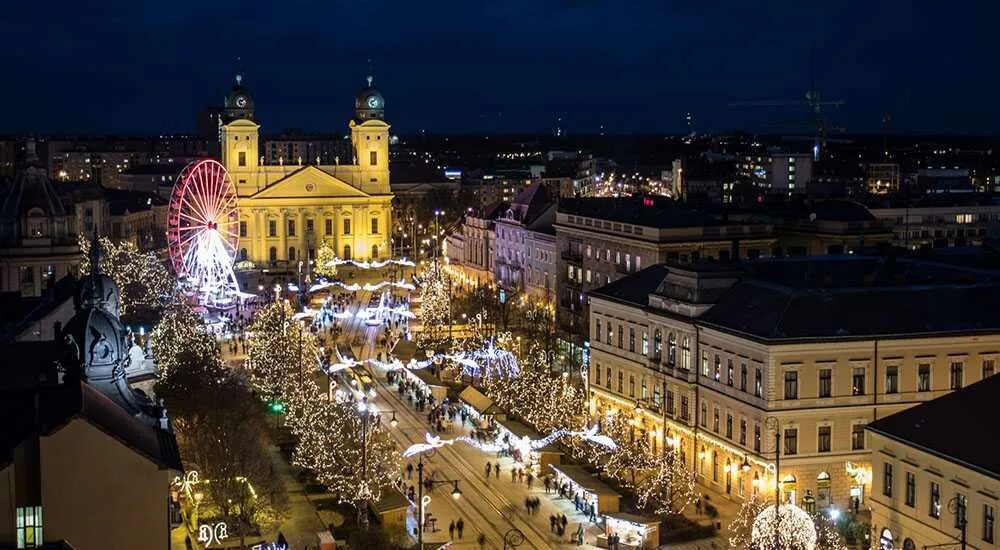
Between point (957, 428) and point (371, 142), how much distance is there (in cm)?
12201

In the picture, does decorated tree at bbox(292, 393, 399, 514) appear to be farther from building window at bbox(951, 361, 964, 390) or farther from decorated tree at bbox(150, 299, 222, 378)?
building window at bbox(951, 361, 964, 390)

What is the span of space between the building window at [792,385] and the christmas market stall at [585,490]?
743cm

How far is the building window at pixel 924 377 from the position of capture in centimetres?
5431

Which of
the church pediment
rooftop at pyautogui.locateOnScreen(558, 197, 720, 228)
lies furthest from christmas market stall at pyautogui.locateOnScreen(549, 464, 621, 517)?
the church pediment

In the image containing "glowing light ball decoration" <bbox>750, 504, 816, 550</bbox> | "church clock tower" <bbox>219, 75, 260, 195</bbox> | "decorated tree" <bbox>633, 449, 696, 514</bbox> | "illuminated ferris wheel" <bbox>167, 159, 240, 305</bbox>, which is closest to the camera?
"glowing light ball decoration" <bbox>750, 504, 816, 550</bbox>

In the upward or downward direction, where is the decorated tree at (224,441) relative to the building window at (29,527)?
downward

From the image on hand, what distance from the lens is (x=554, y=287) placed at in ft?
336

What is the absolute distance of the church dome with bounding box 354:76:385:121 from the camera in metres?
159

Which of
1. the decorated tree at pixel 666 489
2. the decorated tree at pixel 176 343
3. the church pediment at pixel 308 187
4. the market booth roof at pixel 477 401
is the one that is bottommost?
the decorated tree at pixel 666 489

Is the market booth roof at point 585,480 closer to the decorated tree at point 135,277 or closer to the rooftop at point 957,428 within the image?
the rooftop at point 957,428

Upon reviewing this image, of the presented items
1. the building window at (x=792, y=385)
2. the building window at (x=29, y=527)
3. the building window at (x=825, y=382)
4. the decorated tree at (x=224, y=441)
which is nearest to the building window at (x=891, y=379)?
the building window at (x=825, y=382)

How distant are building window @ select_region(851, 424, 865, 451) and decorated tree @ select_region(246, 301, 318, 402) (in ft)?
83.7

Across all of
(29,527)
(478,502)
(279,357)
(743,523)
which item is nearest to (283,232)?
(279,357)

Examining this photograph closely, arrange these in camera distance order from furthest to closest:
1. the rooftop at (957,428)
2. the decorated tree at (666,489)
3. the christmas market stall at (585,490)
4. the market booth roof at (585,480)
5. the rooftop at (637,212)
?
1. the rooftop at (637,212)
2. the decorated tree at (666,489)
3. the market booth roof at (585,480)
4. the christmas market stall at (585,490)
5. the rooftop at (957,428)
